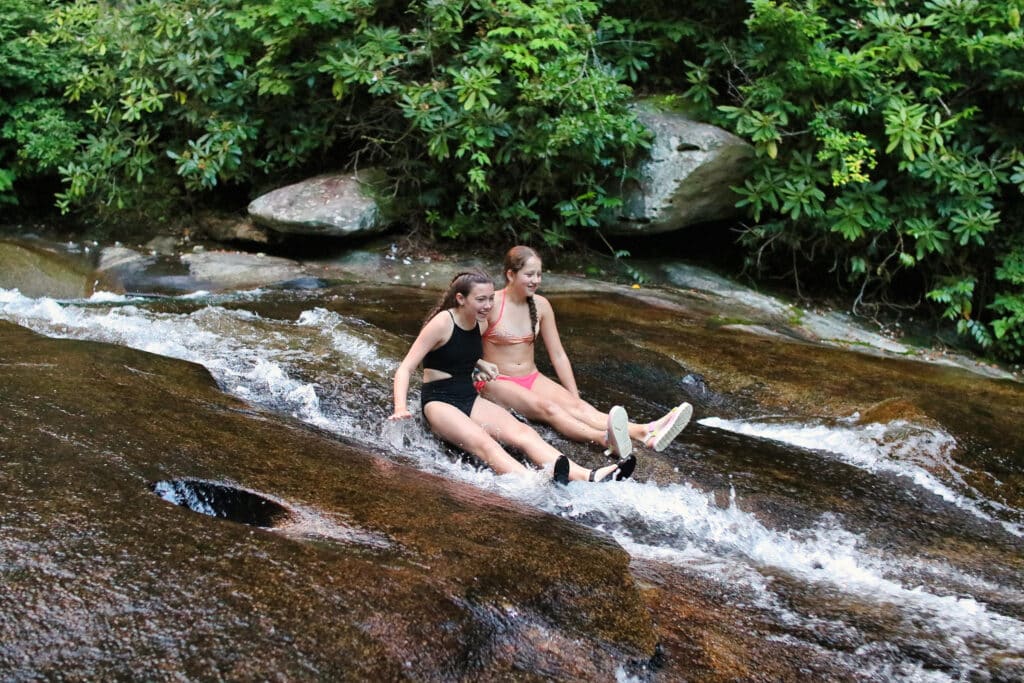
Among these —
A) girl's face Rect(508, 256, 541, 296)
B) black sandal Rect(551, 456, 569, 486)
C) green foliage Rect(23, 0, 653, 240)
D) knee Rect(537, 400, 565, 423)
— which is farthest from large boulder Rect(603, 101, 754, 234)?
black sandal Rect(551, 456, 569, 486)

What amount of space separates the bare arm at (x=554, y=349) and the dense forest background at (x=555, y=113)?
3951 mm

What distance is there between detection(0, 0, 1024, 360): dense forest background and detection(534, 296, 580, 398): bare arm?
395 cm

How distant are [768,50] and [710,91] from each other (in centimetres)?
81

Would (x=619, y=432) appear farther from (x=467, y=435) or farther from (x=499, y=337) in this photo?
(x=499, y=337)

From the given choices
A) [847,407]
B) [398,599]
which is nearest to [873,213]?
[847,407]

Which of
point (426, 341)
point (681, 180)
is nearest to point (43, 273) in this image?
point (426, 341)

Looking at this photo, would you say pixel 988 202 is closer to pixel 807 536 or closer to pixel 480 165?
pixel 480 165

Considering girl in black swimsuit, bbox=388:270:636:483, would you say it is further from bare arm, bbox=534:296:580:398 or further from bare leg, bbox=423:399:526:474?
bare arm, bbox=534:296:580:398

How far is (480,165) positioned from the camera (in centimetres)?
922

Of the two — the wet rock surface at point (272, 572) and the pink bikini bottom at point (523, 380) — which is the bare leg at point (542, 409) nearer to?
the pink bikini bottom at point (523, 380)

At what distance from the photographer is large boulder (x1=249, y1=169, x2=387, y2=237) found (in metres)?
9.28

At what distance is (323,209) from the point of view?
368 inches

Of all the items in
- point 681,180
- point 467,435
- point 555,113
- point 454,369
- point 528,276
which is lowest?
point 467,435

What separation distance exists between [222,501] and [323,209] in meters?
6.50
